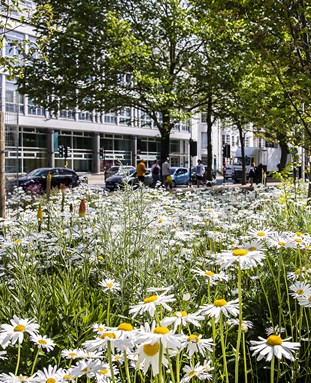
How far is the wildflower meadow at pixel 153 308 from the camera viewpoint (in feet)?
5.17

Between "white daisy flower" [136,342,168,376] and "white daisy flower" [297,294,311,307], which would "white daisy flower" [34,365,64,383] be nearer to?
"white daisy flower" [136,342,168,376]

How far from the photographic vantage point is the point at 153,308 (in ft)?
4.99

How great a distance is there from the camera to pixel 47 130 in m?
47.2

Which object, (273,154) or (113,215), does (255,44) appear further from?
(273,154)

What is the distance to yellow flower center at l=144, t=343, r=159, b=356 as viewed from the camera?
1284 millimetres

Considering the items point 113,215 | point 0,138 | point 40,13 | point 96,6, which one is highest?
point 96,6

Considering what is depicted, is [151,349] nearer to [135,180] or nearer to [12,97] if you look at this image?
[135,180]

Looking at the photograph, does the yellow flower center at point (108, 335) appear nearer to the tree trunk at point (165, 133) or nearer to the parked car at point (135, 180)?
the parked car at point (135, 180)

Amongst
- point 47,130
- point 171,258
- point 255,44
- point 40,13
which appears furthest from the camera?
point 47,130

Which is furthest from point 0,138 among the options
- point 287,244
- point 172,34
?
point 172,34

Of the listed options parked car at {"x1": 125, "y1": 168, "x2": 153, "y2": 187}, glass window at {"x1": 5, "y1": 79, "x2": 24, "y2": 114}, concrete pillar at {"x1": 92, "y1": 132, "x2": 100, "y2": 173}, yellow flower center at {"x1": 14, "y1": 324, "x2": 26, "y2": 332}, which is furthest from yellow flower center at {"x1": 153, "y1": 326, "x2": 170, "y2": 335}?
concrete pillar at {"x1": 92, "y1": 132, "x2": 100, "y2": 173}

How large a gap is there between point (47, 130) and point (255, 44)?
40.2 metres

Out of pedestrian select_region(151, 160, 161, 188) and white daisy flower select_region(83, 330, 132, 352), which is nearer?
white daisy flower select_region(83, 330, 132, 352)

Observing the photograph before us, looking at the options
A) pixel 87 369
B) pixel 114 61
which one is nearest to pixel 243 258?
pixel 87 369
